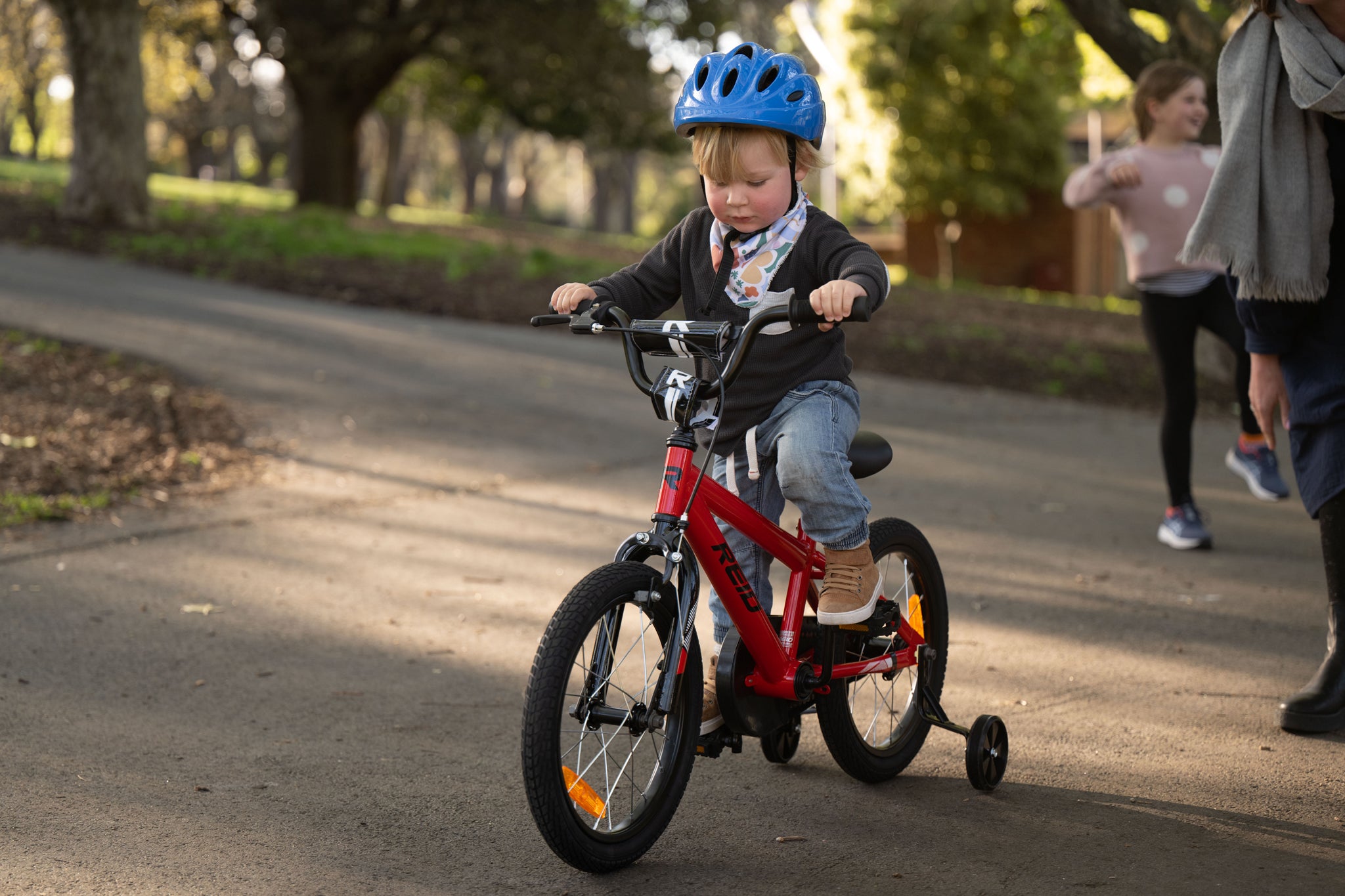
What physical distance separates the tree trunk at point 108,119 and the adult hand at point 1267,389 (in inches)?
529

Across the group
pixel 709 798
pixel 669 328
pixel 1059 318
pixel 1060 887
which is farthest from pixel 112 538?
pixel 1059 318

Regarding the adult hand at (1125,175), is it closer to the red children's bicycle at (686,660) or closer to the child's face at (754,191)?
the red children's bicycle at (686,660)

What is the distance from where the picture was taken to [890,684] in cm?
396

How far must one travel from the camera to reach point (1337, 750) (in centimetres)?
397

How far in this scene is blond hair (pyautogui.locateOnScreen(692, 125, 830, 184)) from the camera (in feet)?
10.4

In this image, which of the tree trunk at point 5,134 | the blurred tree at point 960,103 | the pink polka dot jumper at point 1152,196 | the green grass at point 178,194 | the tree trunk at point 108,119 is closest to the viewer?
the pink polka dot jumper at point 1152,196

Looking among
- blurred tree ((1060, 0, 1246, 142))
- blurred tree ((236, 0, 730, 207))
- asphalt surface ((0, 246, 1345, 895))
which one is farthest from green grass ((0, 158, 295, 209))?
asphalt surface ((0, 246, 1345, 895))

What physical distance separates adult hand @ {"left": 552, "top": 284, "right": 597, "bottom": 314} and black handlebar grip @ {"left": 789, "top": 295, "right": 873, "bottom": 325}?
1.76 ft

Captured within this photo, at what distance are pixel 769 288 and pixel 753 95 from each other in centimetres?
47

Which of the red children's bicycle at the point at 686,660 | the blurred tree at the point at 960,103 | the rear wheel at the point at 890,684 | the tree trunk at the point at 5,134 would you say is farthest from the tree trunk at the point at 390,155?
the red children's bicycle at the point at 686,660

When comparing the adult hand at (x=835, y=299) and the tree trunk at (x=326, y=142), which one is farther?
the tree trunk at (x=326, y=142)

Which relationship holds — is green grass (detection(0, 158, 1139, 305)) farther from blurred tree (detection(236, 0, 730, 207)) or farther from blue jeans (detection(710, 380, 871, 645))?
blue jeans (detection(710, 380, 871, 645))

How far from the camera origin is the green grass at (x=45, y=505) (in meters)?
5.92

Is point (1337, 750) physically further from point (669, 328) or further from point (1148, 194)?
point (1148, 194)
